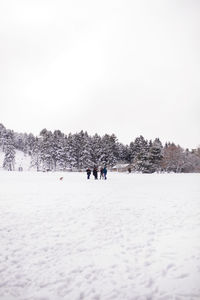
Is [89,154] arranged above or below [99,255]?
above

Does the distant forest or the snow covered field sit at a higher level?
the distant forest

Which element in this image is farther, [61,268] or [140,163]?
[140,163]

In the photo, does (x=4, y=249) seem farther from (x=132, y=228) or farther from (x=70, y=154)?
(x=70, y=154)

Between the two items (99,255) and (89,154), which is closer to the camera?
(99,255)

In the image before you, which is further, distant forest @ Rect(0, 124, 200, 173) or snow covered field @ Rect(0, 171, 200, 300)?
distant forest @ Rect(0, 124, 200, 173)

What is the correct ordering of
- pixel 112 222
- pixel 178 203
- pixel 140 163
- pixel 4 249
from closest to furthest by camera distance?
pixel 4 249 → pixel 112 222 → pixel 178 203 → pixel 140 163

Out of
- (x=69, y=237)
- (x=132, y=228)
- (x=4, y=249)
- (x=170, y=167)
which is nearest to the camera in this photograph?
(x=4, y=249)

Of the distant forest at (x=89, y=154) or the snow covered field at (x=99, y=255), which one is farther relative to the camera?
the distant forest at (x=89, y=154)

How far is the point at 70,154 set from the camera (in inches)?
2771

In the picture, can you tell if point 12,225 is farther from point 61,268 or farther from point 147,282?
point 147,282

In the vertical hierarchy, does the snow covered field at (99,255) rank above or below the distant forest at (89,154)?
below

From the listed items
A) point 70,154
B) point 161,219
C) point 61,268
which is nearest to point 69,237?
point 61,268

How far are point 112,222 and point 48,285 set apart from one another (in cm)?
426

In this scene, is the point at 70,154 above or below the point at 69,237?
above
